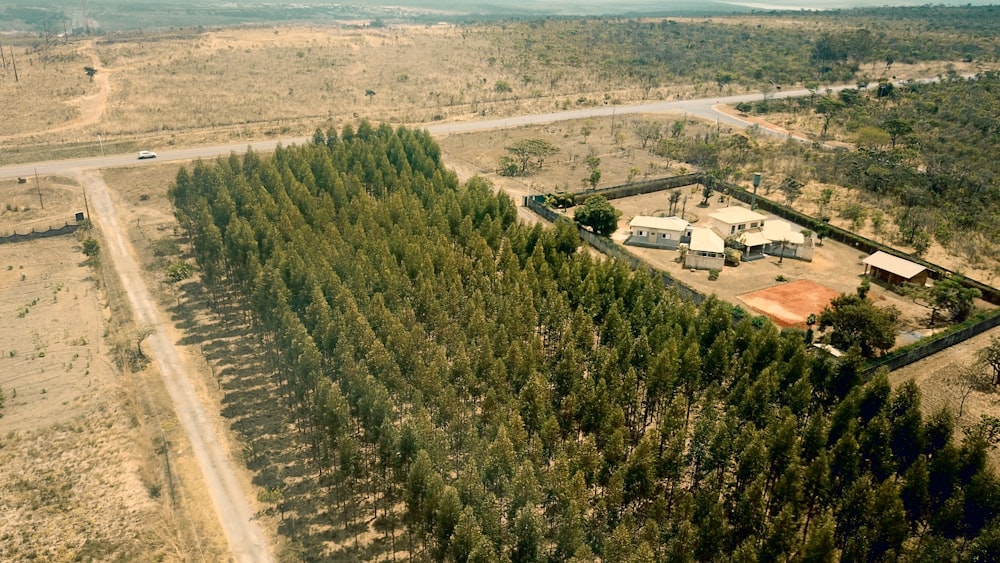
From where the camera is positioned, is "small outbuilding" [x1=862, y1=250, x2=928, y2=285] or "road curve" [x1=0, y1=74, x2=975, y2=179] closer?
"small outbuilding" [x1=862, y1=250, x2=928, y2=285]

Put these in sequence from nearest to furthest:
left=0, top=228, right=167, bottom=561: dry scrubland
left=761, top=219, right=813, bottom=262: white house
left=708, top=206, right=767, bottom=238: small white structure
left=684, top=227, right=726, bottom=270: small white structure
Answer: left=0, top=228, right=167, bottom=561: dry scrubland, left=684, top=227, right=726, bottom=270: small white structure, left=761, top=219, right=813, bottom=262: white house, left=708, top=206, right=767, bottom=238: small white structure

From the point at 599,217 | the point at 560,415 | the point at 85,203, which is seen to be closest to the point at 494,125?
the point at 599,217

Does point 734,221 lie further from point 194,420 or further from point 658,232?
point 194,420

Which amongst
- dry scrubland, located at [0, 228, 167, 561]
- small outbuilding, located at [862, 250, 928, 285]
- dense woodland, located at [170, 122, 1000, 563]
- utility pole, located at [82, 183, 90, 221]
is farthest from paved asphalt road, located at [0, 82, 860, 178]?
small outbuilding, located at [862, 250, 928, 285]

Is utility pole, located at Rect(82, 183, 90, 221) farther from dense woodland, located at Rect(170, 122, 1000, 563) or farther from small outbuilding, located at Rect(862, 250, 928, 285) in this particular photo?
small outbuilding, located at Rect(862, 250, 928, 285)

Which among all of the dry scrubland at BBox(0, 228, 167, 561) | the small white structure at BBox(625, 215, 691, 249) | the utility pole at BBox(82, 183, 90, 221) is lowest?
the dry scrubland at BBox(0, 228, 167, 561)

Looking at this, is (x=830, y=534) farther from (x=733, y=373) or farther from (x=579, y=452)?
(x=733, y=373)

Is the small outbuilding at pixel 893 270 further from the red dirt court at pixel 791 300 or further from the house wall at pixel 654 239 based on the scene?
the house wall at pixel 654 239

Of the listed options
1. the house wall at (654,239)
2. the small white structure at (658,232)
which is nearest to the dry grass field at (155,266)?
the house wall at (654,239)

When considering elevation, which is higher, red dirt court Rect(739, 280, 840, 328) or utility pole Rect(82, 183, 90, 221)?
utility pole Rect(82, 183, 90, 221)
